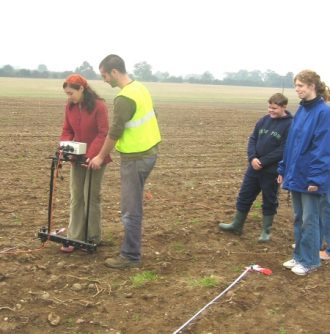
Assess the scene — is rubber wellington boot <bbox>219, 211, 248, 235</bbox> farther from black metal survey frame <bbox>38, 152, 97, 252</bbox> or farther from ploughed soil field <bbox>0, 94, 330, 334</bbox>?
black metal survey frame <bbox>38, 152, 97, 252</bbox>

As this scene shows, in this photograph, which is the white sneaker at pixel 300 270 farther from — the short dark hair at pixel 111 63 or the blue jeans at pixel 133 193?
the short dark hair at pixel 111 63

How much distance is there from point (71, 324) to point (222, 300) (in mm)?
1441

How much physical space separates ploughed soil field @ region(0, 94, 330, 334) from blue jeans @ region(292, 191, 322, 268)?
0.19 metres

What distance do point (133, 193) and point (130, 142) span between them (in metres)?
0.55

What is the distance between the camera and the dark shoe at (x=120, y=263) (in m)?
5.45

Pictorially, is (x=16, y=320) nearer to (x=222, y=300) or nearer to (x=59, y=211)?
(x=222, y=300)

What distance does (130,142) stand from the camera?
17.2 ft

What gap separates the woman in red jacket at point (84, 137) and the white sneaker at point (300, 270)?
232cm

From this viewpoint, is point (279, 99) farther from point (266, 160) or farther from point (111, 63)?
point (111, 63)

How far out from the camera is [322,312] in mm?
4691

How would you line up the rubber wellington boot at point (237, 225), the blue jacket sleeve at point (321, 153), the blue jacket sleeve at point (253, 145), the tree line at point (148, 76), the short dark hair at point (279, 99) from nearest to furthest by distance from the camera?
the blue jacket sleeve at point (321, 153) → the short dark hair at point (279, 99) → the blue jacket sleeve at point (253, 145) → the rubber wellington boot at point (237, 225) → the tree line at point (148, 76)

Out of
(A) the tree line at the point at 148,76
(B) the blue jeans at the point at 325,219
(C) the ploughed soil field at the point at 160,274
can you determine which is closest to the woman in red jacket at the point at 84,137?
(C) the ploughed soil field at the point at 160,274

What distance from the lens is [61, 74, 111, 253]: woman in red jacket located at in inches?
220

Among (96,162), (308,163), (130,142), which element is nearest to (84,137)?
(96,162)
